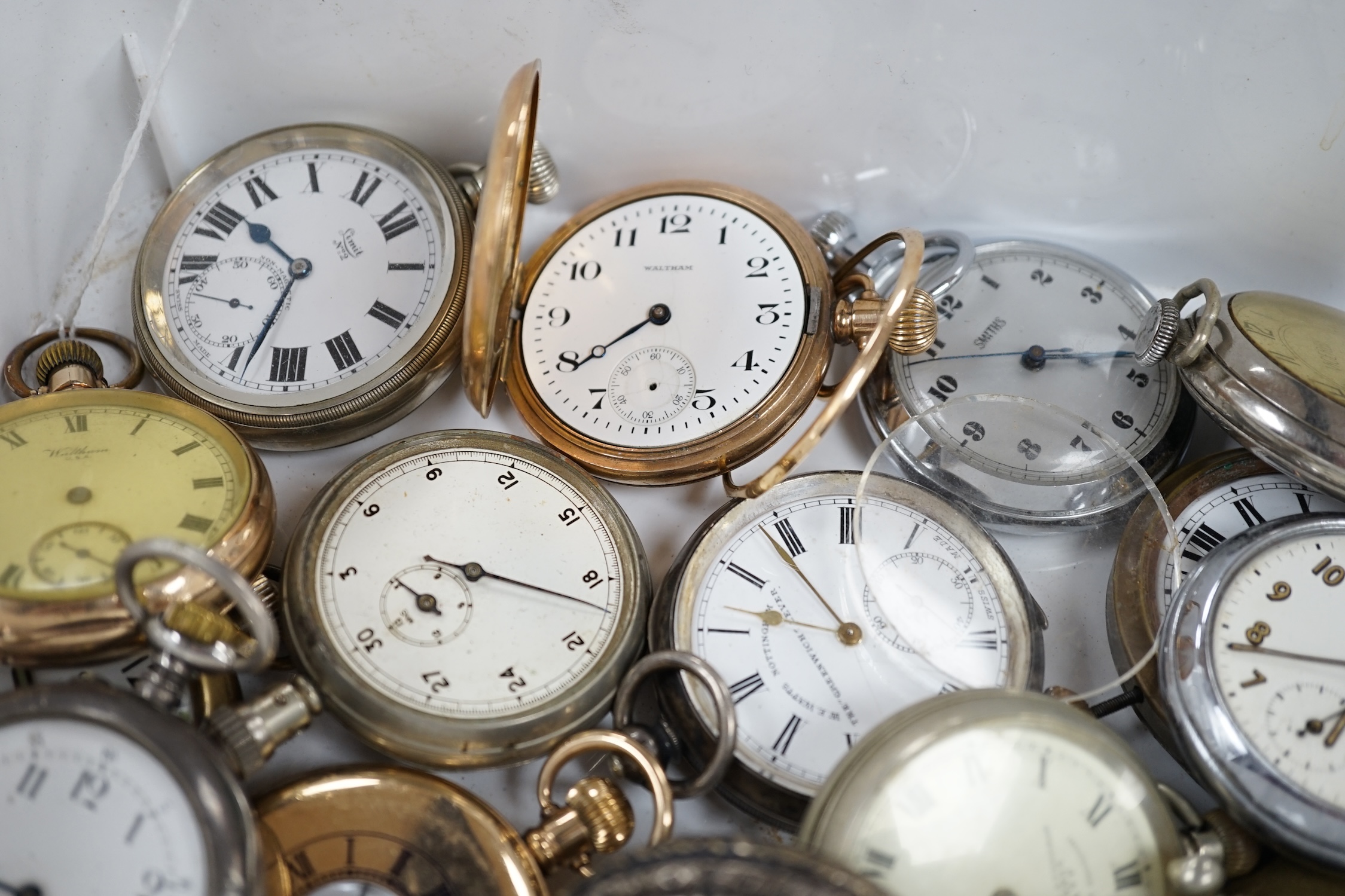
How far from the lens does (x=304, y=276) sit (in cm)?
175

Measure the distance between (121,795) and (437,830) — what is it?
362 mm

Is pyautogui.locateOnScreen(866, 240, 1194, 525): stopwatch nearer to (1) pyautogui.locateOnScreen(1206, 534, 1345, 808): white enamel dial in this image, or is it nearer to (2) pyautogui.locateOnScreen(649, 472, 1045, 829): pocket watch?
(2) pyautogui.locateOnScreen(649, 472, 1045, 829): pocket watch

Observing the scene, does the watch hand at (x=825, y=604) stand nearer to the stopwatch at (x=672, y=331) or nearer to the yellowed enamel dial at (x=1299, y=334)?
the stopwatch at (x=672, y=331)

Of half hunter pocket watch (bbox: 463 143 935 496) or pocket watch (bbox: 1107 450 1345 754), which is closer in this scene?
pocket watch (bbox: 1107 450 1345 754)

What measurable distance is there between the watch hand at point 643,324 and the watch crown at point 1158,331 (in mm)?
711

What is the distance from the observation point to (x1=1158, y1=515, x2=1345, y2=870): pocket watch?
4.33ft

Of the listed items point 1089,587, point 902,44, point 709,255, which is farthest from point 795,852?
point 902,44

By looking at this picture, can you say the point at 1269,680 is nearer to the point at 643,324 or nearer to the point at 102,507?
the point at 643,324

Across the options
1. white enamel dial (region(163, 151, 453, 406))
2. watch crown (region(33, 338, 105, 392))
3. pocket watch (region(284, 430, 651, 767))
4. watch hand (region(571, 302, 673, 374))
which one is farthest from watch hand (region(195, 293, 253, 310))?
watch hand (region(571, 302, 673, 374))

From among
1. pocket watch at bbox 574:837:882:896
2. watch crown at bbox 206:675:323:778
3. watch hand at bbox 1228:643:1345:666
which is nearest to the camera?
pocket watch at bbox 574:837:882:896

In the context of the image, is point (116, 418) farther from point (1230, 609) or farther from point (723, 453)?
point (1230, 609)

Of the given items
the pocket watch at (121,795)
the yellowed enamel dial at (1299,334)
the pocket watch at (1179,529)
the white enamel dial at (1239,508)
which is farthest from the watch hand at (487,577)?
the yellowed enamel dial at (1299,334)

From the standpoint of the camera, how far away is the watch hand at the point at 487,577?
150cm

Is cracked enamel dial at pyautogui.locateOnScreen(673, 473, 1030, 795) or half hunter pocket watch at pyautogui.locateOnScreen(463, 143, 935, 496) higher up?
half hunter pocket watch at pyautogui.locateOnScreen(463, 143, 935, 496)
